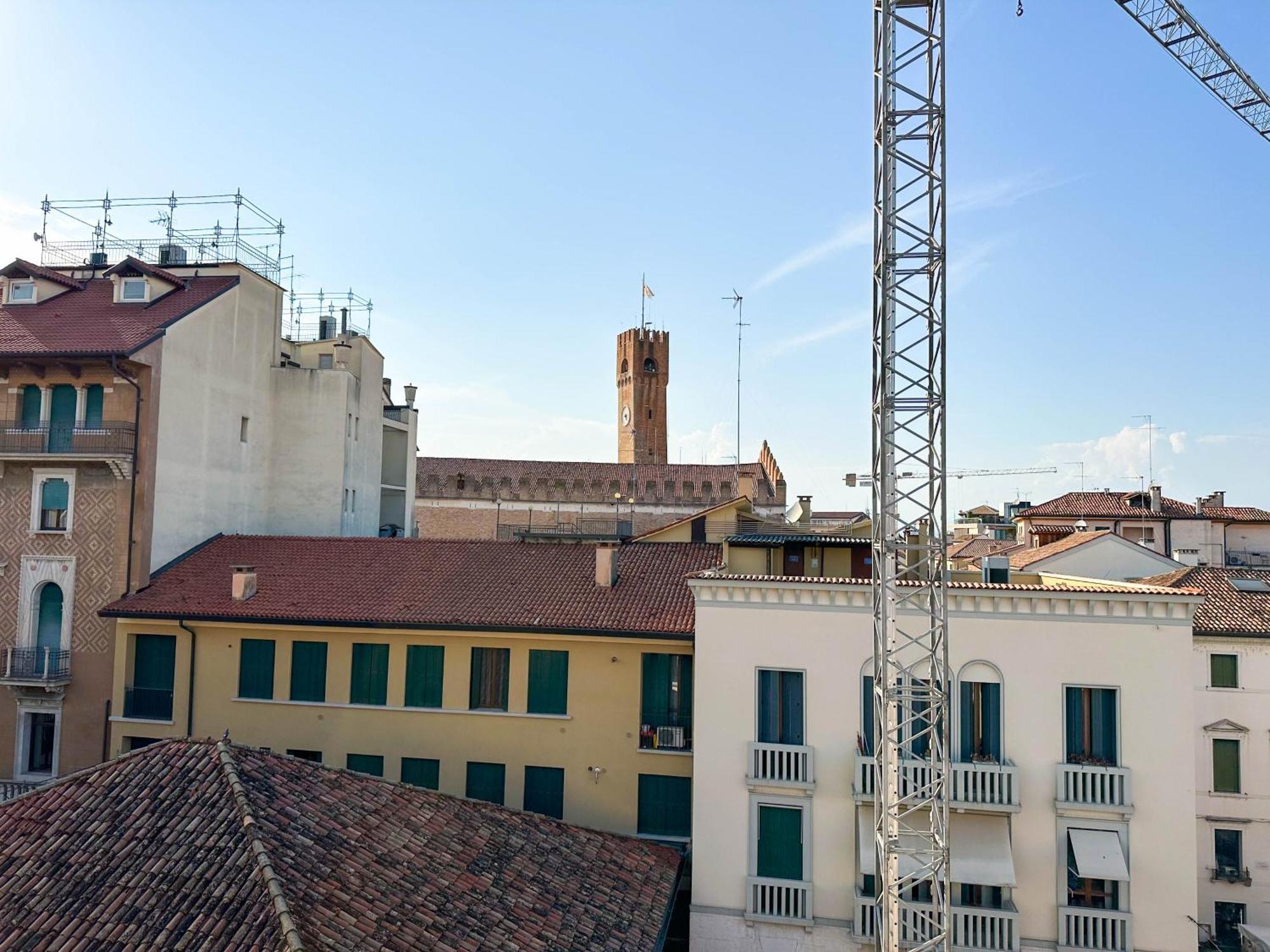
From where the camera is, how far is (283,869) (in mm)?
10281

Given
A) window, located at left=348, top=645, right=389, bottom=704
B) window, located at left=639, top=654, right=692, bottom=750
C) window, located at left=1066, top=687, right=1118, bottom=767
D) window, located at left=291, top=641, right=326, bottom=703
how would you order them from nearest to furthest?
window, located at left=1066, top=687, right=1118, bottom=767 < window, located at left=639, top=654, right=692, bottom=750 < window, located at left=348, top=645, right=389, bottom=704 < window, located at left=291, top=641, right=326, bottom=703

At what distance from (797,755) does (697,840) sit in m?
2.38

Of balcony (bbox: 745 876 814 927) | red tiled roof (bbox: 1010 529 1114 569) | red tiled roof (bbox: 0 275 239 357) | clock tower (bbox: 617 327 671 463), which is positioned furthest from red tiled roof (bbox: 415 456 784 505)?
balcony (bbox: 745 876 814 927)

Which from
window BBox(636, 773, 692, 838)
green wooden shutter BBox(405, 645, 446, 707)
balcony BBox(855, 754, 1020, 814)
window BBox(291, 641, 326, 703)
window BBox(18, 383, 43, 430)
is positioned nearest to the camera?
balcony BBox(855, 754, 1020, 814)

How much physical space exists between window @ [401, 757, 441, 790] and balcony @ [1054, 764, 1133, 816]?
12.0 meters

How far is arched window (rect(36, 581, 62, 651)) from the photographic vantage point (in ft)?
72.4

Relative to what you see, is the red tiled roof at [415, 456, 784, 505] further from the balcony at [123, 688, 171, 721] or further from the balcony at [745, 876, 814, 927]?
the balcony at [745, 876, 814, 927]

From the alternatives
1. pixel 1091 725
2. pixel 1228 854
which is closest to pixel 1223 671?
pixel 1228 854

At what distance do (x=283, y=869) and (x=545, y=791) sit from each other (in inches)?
343

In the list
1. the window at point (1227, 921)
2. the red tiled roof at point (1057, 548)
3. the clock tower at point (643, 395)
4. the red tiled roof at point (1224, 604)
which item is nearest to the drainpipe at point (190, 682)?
the red tiled roof at point (1224, 604)

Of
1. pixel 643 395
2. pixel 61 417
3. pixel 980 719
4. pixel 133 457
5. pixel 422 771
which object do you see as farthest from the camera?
pixel 643 395

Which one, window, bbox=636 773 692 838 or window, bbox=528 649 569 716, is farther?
window, bbox=528 649 569 716

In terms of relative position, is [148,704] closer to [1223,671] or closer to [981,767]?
[981,767]

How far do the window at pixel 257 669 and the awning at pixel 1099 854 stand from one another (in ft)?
54.0
